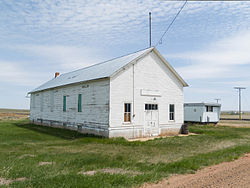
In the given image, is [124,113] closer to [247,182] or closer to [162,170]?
[162,170]

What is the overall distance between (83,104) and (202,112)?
1740cm

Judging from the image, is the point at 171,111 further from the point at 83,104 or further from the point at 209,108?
the point at 209,108

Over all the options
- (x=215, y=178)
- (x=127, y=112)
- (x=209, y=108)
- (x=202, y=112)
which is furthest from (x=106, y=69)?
(x=209, y=108)

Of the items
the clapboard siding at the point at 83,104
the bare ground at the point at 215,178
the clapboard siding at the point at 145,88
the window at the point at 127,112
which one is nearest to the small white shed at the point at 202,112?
the clapboard siding at the point at 145,88

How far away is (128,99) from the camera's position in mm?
15578

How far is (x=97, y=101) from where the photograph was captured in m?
15.7

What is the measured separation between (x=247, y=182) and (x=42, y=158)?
22.7 feet

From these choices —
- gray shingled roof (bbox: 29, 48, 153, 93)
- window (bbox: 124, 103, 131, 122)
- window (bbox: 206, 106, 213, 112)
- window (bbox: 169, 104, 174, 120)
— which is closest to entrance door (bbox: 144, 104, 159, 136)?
window (bbox: 124, 103, 131, 122)

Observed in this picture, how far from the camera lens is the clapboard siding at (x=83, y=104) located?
597 inches

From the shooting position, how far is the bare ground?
6.09 metres

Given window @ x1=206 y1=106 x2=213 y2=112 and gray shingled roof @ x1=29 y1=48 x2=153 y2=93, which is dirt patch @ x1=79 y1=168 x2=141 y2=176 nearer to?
gray shingled roof @ x1=29 y1=48 x2=153 y2=93

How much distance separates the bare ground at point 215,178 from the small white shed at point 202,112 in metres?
21.3

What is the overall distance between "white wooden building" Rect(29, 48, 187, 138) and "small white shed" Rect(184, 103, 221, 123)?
36.6 feet

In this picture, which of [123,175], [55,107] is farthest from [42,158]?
[55,107]
